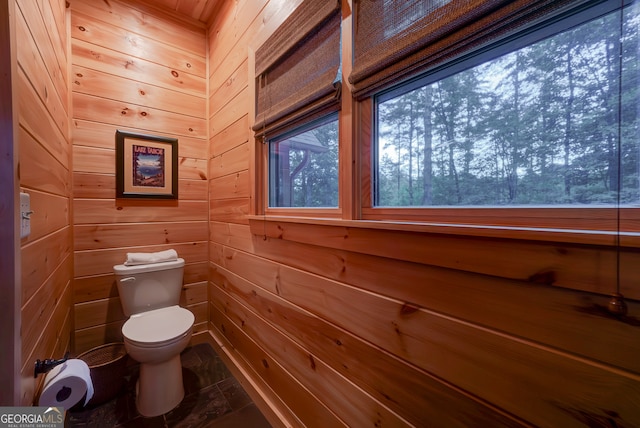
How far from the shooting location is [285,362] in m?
1.33

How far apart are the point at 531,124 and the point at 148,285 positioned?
222 cm

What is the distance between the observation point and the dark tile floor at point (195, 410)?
1406 millimetres

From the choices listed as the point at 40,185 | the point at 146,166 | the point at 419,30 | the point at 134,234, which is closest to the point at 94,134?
the point at 146,166

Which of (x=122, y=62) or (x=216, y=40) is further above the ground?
(x=216, y=40)

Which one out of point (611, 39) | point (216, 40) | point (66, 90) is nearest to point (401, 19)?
point (611, 39)

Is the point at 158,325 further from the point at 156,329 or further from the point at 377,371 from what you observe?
the point at 377,371

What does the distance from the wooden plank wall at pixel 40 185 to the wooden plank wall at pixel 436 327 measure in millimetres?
882

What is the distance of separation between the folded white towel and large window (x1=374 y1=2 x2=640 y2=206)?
180 centimetres

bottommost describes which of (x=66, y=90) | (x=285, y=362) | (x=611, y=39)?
(x=285, y=362)

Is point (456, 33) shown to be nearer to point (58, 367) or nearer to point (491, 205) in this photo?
point (491, 205)

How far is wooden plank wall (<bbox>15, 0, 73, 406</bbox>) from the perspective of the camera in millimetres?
715

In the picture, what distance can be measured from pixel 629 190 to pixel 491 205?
246 millimetres

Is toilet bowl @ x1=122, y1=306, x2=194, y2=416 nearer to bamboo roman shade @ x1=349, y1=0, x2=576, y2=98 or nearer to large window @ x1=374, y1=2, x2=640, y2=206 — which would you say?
large window @ x1=374, y1=2, x2=640, y2=206

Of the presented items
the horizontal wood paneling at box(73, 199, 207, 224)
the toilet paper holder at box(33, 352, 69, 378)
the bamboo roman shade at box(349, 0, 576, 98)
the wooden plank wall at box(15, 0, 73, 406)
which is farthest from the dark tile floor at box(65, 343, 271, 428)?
the bamboo roman shade at box(349, 0, 576, 98)
